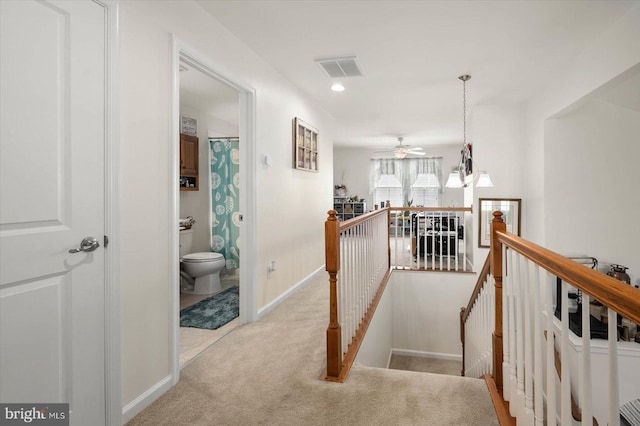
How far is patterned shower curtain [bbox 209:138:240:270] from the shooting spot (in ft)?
17.1

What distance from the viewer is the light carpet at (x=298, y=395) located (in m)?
1.92

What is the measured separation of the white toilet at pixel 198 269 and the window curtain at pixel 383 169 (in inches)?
269

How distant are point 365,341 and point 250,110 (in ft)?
7.47

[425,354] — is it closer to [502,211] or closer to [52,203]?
[502,211]

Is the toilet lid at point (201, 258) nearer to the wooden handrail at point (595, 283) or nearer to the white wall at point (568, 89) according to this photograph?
the wooden handrail at point (595, 283)

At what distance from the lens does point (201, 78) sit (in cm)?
395

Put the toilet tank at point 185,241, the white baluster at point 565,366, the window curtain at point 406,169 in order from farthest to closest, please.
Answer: the window curtain at point 406,169 < the toilet tank at point 185,241 < the white baluster at point 565,366

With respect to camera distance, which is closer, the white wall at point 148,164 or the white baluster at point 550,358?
the white baluster at point 550,358

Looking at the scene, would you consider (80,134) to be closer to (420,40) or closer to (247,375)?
(247,375)

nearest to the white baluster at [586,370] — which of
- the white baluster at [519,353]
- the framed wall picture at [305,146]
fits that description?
the white baluster at [519,353]

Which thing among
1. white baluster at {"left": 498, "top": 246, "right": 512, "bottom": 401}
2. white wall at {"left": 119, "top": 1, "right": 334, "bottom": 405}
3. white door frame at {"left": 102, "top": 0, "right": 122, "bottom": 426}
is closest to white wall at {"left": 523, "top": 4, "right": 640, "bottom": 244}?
white baluster at {"left": 498, "top": 246, "right": 512, "bottom": 401}

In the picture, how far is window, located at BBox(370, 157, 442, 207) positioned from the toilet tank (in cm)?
636

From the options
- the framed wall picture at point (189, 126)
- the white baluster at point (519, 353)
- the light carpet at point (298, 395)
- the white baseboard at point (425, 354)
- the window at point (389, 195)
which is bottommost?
the white baseboard at point (425, 354)

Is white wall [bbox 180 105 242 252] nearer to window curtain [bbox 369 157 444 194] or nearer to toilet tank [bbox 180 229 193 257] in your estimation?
toilet tank [bbox 180 229 193 257]
